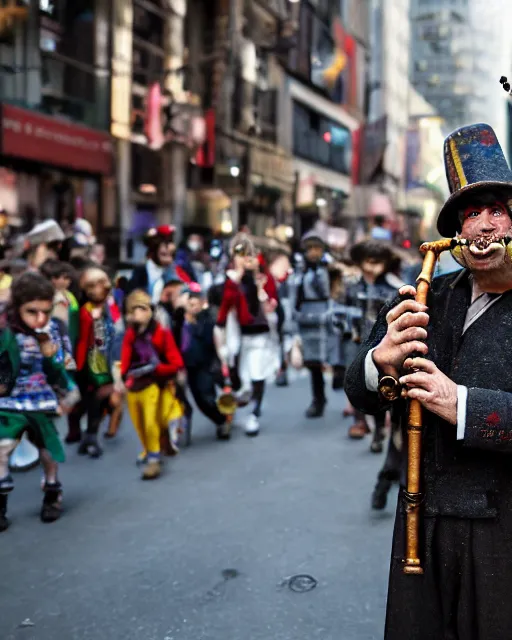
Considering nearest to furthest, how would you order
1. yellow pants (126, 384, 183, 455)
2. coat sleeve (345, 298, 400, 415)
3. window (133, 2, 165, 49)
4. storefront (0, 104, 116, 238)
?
1. coat sleeve (345, 298, 400, 415)
2. yellow pants (126, 384, 183, 455)
3. storefront (0, 104, 116, 238)
4. window (133, 2, 165, 49)

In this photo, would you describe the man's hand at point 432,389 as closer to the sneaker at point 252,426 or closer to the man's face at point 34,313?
the man's face at point 34,313

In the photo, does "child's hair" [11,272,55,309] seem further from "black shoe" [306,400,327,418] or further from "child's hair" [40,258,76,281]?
"black shoe" [306,400,327,418]

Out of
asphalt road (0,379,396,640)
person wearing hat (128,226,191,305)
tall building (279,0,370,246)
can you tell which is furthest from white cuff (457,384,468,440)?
tall building (279,0,370,246)

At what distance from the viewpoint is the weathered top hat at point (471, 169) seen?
2064mm

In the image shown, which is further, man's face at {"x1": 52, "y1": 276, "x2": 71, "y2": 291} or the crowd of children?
man's face at {"x1": 52, "y1": 276, "x2": 71, "y2": 291}

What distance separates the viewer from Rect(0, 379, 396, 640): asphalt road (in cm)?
361

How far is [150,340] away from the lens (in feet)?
20.9

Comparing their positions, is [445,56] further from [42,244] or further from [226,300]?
[42,244]

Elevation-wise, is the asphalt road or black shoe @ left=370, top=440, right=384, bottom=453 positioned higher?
black shoe @ left=370, top=440, right=384, bottom=453

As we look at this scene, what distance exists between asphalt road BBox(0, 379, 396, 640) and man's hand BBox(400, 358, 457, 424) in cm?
200

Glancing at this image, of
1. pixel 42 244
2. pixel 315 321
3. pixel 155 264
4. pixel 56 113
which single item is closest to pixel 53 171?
pixel 56 113

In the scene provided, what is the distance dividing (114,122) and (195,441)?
42.7 feet

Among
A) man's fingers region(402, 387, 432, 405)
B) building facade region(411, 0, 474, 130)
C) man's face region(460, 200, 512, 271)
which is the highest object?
building facade region(411, 0, 474, 130)

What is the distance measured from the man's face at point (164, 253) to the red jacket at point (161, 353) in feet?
5.15
